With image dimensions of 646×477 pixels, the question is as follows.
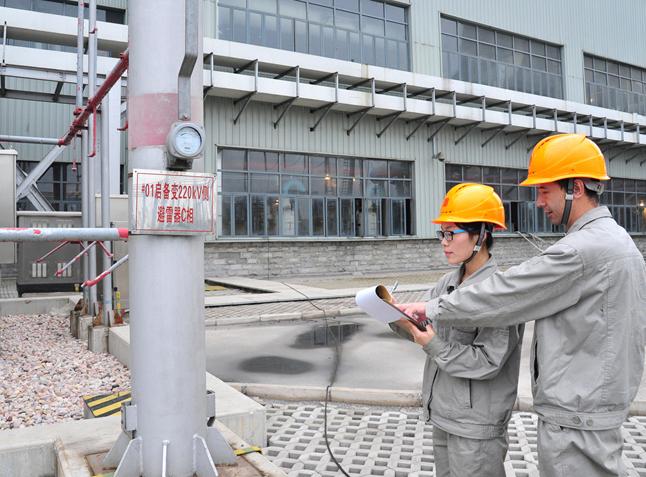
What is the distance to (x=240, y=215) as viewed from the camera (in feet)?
65.0

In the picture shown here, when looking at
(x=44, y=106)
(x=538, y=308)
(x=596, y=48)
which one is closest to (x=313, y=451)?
A: (x=538, y=308)

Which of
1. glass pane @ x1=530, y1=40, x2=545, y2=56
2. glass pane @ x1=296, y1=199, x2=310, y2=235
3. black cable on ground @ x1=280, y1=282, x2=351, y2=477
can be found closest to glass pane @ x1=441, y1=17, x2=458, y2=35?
glass pane @ x1=530, y1=40, x2=545, y2=56

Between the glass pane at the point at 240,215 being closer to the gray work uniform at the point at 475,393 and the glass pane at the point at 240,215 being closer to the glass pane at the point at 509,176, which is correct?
the glass pane at the point at 509,176

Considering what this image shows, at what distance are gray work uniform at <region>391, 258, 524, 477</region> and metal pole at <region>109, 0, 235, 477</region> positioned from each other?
1.01 meters

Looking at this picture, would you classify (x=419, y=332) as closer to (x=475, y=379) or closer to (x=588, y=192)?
(x=475, y=379)

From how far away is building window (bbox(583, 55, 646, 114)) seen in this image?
28.8 metres

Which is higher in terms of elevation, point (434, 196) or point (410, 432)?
point (434, 196)

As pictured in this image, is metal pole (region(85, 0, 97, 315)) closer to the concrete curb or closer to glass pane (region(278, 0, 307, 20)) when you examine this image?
the concrete curb

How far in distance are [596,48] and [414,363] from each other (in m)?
28.5

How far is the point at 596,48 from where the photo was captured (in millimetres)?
28906

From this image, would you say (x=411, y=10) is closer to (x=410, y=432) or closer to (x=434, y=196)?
(x=434, y=196)

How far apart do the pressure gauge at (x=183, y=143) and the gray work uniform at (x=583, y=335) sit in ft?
4.18

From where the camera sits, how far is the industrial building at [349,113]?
62.0 ft

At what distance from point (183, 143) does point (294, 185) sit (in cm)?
1882
